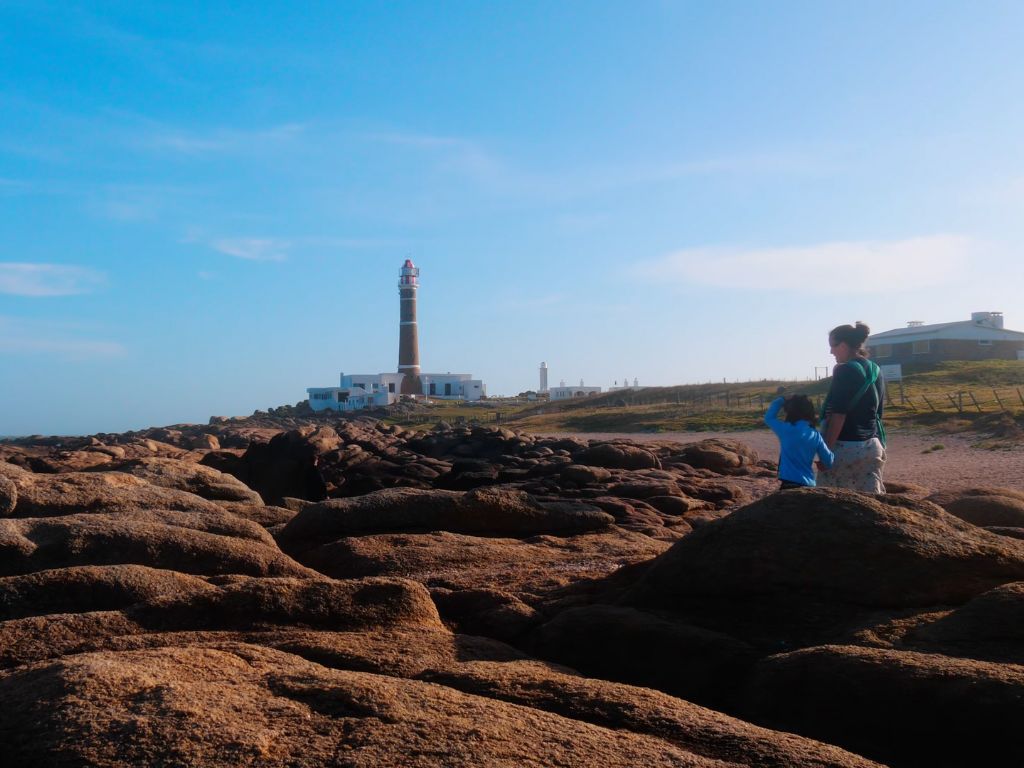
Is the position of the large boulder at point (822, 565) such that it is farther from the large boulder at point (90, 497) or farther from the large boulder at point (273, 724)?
the large boulder at point (90, 497)

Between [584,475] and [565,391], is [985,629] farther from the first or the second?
[565,391]

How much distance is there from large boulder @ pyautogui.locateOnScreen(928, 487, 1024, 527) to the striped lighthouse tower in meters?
79.0

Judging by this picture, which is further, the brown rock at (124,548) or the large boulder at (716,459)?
the large boulder at (716,459)

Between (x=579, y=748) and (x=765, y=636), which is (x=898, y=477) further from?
(x=579, y=748)

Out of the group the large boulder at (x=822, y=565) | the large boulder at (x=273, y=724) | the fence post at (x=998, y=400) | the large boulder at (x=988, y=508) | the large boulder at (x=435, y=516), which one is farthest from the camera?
the fence post at (x=998, y=400)

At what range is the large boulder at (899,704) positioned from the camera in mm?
4449

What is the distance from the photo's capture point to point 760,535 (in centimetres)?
662

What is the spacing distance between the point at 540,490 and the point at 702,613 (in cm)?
1011

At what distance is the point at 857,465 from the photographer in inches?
320

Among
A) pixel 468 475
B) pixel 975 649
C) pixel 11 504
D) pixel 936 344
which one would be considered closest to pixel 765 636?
pixel 975 649

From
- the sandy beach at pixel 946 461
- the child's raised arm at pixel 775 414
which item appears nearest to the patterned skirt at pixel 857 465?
the child's raised arm at pixel 775 414

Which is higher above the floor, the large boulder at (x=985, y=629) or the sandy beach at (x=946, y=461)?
the large boulder at (x=985, y=629)

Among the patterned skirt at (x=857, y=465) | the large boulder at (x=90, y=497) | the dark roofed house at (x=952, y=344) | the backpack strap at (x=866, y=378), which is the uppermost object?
the dark roofed house at (x=952, y=344)

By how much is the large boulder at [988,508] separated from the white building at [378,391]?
7136 centimetres
